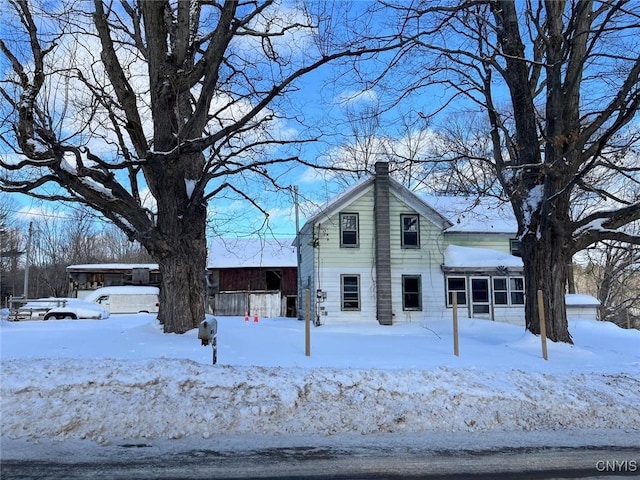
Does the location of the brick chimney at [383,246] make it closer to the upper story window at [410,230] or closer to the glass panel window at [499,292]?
the upper story window at [410,230]

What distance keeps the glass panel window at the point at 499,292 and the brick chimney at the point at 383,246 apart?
5.58 meters

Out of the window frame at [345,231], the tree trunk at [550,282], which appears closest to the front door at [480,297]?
the window frame at [345,231]

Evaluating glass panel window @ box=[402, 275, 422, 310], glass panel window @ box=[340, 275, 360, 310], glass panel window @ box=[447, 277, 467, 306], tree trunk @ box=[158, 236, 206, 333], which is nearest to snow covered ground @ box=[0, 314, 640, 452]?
tree trunk @ box=[158, 236, 206, 333]

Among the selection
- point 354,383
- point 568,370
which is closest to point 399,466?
point 354,383

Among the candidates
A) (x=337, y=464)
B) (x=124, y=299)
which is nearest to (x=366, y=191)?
(x=337, y=464)

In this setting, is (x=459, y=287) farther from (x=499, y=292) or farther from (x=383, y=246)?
(x=383, y=246)

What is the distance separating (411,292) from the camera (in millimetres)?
24484

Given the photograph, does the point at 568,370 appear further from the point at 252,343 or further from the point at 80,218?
the point at 80,218

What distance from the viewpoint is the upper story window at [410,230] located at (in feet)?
81.8

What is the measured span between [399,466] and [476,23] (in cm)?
1418

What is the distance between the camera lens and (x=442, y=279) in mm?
24812

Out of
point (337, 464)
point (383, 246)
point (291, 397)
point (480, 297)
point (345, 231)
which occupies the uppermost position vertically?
point (345, 231)

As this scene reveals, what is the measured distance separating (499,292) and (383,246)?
251 inches

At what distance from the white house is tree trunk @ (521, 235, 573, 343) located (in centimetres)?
973
